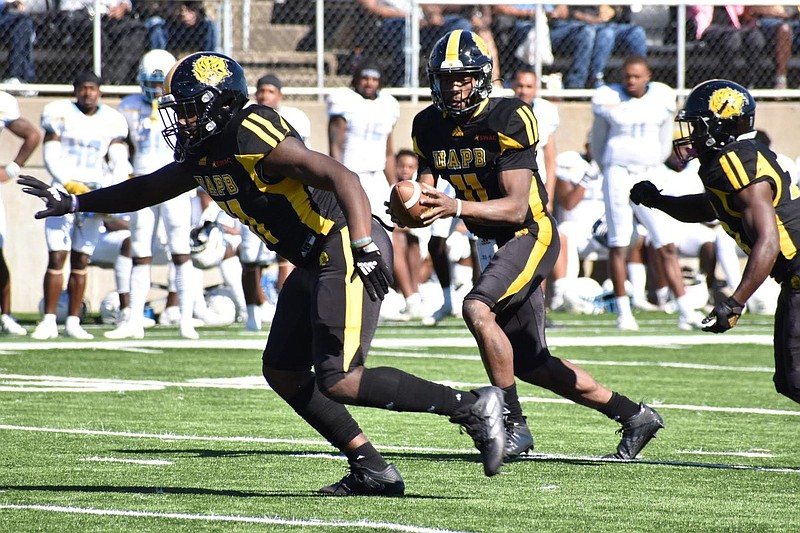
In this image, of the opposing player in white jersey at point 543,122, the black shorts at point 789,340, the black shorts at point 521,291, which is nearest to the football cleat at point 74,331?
the opposing player in white jersey at point 543,122

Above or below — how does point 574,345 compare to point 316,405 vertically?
below

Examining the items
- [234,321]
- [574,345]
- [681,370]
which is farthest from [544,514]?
[234,321]

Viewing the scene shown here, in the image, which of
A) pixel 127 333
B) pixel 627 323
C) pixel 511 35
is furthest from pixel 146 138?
pixel 511 35

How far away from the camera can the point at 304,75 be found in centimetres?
1538

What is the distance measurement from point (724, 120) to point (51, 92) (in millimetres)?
10136

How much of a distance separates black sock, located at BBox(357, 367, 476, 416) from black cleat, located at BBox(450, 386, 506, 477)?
0.13 feet

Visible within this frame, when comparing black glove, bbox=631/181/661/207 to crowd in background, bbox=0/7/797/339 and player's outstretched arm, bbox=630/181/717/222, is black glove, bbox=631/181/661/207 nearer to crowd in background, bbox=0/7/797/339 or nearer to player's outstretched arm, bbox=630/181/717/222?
player's outstretched arm, bbox=630/181/717/222

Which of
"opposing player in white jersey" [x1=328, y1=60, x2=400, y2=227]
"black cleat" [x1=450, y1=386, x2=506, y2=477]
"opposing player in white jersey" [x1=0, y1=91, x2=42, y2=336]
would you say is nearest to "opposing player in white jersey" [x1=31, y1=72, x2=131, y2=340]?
"opposing player in white jersey" [x1=0, y1=91, x2=42, y2=336]

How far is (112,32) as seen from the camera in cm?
1426

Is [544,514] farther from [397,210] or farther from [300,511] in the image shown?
[397,210]

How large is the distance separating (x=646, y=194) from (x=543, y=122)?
5.88 m

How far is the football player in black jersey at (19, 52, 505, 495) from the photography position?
4465mm

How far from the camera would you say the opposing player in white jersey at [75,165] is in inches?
423

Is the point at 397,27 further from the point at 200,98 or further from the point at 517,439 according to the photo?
the point at 200,98
